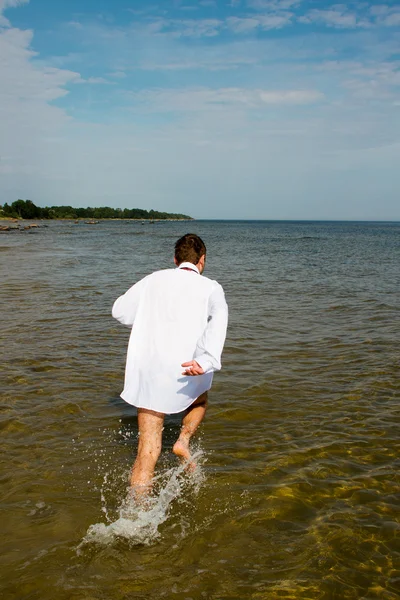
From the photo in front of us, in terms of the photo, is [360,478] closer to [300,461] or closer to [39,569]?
[300,461]

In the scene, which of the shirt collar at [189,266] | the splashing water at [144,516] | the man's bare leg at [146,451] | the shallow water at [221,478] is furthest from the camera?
Result: the shirt collar at [189,266]

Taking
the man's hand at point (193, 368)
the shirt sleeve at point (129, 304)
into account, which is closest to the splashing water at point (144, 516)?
the man's hand at point (193, 368)

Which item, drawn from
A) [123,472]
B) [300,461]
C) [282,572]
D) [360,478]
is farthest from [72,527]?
[360,478]

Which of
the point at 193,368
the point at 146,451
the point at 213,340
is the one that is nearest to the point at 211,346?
the point at 213,340

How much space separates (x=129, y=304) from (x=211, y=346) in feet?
2.80

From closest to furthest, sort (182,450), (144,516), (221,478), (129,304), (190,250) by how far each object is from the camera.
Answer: (144,516)
(129,304)
(190,250)
(182,450)
(221,478)

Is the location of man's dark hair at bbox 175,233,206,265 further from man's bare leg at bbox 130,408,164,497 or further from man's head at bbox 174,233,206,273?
man's bare leg at bbox 130,408,164,497

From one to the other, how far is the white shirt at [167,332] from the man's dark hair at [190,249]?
21cm

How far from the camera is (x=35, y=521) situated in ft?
13.2

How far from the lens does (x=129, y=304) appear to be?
4199 millimetres

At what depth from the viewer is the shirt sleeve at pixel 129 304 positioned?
4.17 m

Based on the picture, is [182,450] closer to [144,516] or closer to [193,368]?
[144,516]

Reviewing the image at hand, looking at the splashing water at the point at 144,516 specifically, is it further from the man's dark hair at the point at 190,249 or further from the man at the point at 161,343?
the man's dark hair at the point at 190,249

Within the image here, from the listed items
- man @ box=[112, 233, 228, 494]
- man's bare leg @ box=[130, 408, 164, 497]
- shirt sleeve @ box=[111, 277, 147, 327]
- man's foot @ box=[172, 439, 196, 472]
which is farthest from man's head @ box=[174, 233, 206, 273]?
man's foot @ box=[172, 439, 196, 472]
